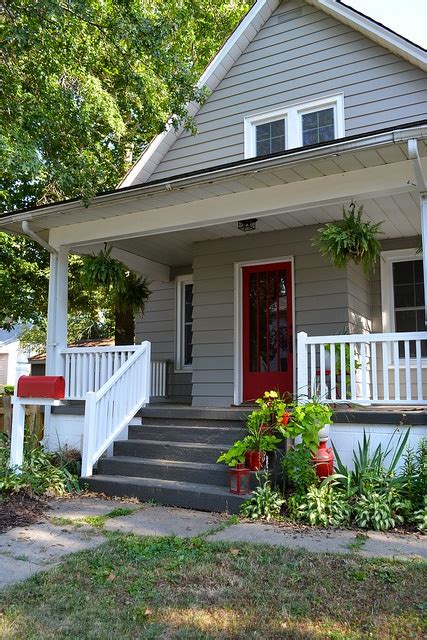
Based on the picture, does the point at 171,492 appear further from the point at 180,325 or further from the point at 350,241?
the point at 180,325

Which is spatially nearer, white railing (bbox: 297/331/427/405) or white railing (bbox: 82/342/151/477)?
white railing (bbox: 297/331/427/405)

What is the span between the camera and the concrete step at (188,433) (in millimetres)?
6207

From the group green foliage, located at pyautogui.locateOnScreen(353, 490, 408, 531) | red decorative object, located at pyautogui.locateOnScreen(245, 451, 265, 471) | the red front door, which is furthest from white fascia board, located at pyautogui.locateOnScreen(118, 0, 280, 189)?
green foliage, located at pyautogui.locateOnScreen(353, 490, 408, 531)

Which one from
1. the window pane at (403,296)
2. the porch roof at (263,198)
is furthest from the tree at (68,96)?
the window pane at (403,296)

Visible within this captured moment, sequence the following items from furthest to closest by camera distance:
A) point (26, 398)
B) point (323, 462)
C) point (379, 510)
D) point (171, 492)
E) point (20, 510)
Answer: point (26, 398)
point (171, 492)
point (20, 510)
point (323, 462)
point (379, 510)

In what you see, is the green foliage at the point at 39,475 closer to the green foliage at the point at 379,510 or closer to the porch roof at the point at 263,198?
the porch roof at the point at 263,198

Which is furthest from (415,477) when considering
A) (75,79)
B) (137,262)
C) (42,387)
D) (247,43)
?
(75,79)

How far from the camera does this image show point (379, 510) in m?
4.59

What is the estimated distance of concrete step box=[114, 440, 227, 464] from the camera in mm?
6055

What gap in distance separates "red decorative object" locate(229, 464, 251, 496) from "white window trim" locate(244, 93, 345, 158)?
505cm

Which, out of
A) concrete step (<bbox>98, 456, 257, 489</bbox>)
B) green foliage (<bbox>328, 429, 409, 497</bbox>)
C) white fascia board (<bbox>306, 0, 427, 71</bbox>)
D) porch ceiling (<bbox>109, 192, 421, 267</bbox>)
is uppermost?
white fascia board (<bbox>306, 0, 427, 71</bbox>)

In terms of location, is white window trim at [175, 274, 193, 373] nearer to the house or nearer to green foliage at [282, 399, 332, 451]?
the house

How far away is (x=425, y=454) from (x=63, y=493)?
3828 millimetres

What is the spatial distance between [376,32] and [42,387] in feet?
21.7
